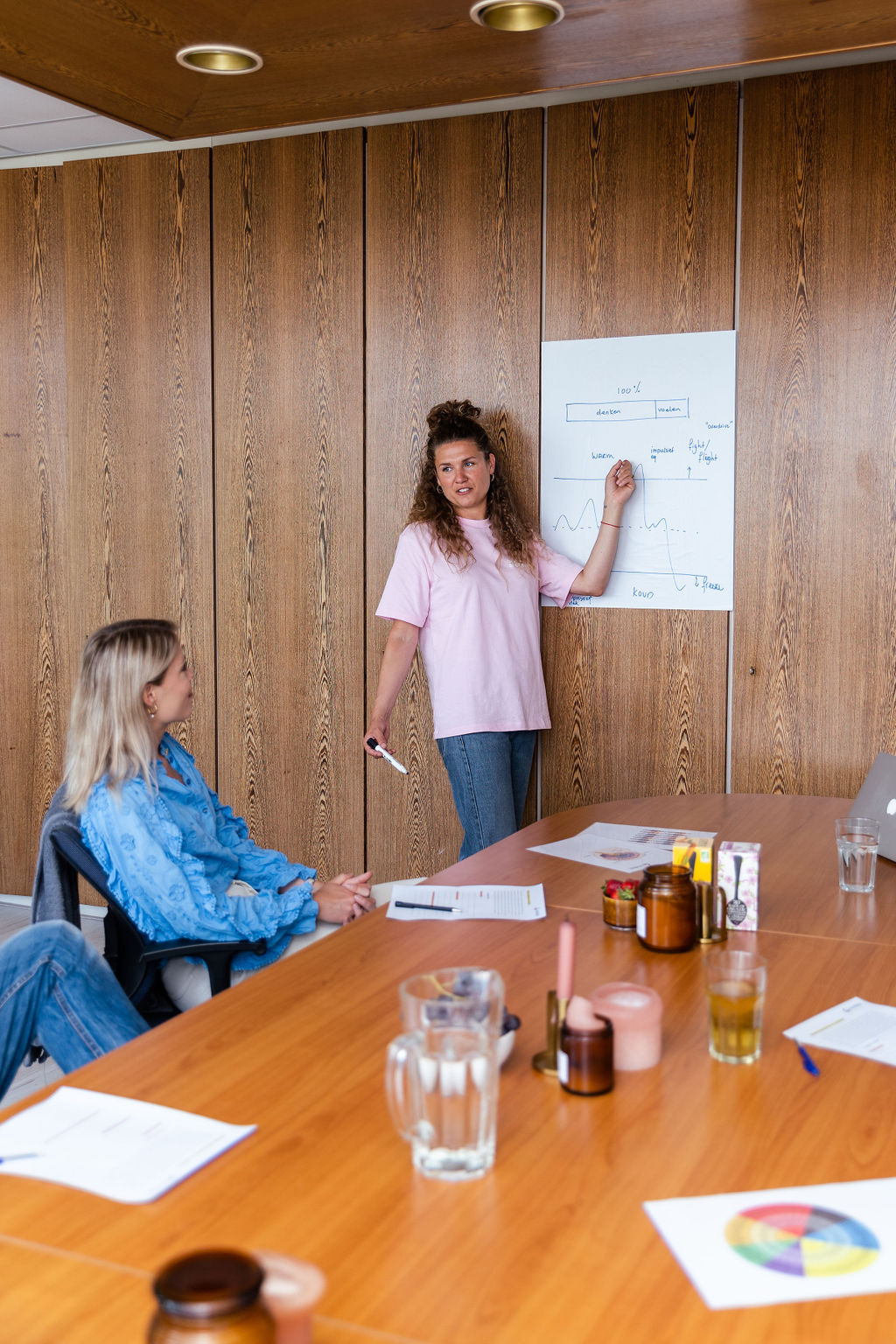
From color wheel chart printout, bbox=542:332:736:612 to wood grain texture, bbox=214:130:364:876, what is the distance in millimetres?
762

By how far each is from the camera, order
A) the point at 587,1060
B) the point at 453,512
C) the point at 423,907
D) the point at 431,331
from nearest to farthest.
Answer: the point at 587,1060 < the point at 423,907 < the point at 453,512 < the point at 431,331

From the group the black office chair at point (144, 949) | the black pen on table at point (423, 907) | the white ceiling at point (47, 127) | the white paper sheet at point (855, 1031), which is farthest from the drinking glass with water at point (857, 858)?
the white ceiling at point (47, 127)

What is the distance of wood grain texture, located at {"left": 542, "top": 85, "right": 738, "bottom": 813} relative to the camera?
12.8 ft

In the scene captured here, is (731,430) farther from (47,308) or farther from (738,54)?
(47,308)

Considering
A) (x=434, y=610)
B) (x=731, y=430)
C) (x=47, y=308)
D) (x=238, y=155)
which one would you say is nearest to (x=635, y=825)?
(x=434, y=610)

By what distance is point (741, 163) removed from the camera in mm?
3863

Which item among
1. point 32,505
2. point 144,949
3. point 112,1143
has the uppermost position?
point 32,505

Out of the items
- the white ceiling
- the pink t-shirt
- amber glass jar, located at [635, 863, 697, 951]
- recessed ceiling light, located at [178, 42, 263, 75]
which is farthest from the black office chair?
the white ceiling

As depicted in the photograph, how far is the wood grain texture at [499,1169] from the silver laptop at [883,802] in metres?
0.77

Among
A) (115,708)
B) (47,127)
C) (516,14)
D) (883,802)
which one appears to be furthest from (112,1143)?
(47,127)

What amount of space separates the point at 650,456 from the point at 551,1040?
2.87 m

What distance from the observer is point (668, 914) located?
1.92m

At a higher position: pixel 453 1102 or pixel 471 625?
pixel 471 625

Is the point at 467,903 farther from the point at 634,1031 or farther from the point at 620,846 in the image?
the point at 634,1031
